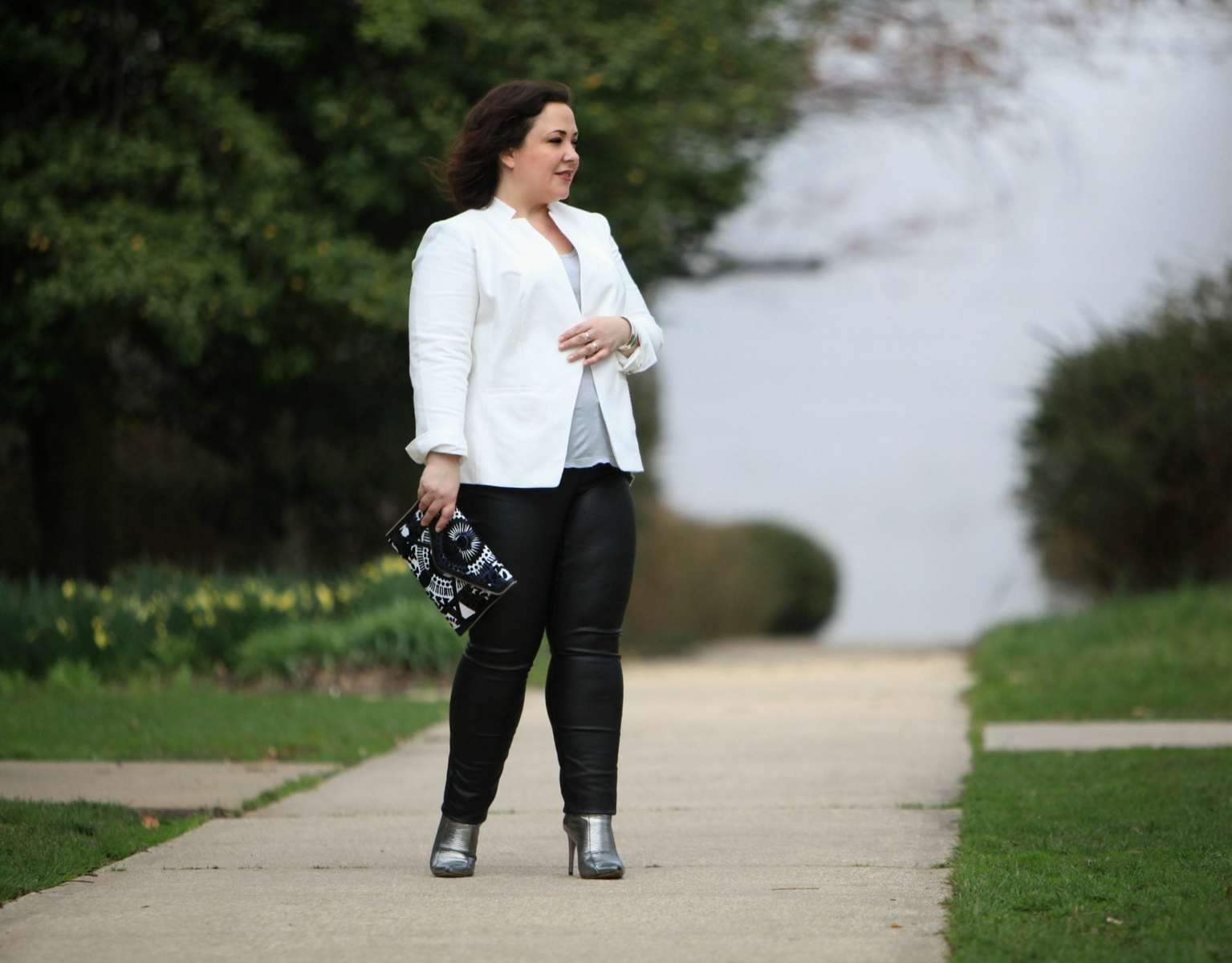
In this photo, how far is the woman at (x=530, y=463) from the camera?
13.4ft

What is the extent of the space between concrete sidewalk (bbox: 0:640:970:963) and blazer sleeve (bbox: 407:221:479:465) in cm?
102

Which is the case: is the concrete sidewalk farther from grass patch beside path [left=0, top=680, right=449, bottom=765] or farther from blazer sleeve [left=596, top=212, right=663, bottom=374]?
blazer sleeve [left=596, top=212, right=663, bottom=374]

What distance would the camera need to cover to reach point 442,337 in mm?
4051

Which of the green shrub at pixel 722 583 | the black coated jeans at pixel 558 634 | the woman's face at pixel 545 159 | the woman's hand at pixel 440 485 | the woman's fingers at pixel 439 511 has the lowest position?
the green shrub at pixel 722 583

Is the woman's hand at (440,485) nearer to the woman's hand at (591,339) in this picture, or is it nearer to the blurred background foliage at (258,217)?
the woman's hand at (591,339)

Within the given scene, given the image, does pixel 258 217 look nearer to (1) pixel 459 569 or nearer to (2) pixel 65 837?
(2) pixel 65 837

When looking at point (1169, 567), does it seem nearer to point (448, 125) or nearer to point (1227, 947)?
point (448, 125)

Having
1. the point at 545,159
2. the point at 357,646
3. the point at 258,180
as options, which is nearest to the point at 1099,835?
the point at 545,159

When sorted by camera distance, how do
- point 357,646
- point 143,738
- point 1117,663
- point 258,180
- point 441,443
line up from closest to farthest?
point 441,443, point 143,738, point 1117,663, point 357,646, point 258,180

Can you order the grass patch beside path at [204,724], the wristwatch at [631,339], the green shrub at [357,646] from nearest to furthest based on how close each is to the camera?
the wristwatch at [631,339] < the grass patch beside path at [204,724] < the green shrub at [357,646]

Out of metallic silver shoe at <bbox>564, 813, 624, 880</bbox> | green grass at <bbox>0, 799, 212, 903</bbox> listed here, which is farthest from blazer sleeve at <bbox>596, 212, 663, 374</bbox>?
green grass at <bbox>0, 799, 212, 903</bbox>

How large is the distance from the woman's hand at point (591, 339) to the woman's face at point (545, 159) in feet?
1.11

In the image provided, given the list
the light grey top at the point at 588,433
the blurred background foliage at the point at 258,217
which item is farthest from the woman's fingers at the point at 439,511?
the blurred background foliage at the point at 258,217

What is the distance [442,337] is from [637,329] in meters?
0.50
